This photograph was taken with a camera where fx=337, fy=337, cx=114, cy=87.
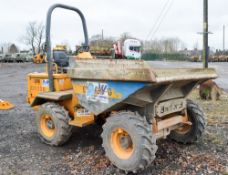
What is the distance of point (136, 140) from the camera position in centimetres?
411

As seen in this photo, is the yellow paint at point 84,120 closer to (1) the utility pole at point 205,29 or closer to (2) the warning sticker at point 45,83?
(2) the warning sticker at point 45,83

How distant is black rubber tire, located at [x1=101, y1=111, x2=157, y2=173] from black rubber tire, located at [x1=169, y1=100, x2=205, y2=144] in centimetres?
135

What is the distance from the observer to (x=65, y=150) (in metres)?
5.36

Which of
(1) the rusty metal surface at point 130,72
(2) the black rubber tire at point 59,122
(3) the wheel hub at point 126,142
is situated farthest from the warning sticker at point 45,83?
(3) the wheel hub at point 126,142

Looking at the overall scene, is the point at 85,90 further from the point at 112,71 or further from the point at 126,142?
the point at 126,142

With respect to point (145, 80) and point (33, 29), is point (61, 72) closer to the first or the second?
A: point (145, 80)

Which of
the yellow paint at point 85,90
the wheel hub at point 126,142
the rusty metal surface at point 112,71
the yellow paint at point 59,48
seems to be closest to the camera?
the rusty metal surface at point 112,71

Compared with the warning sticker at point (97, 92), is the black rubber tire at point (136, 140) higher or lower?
lower

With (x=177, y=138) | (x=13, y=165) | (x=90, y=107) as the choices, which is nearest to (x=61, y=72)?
(x=90, y=107)

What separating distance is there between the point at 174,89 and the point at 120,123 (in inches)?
36.7

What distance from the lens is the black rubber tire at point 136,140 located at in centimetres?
406

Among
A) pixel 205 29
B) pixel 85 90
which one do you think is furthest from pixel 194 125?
pixel 205 29

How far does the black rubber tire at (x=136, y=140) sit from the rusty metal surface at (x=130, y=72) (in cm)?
53

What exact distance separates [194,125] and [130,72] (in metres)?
1.88
